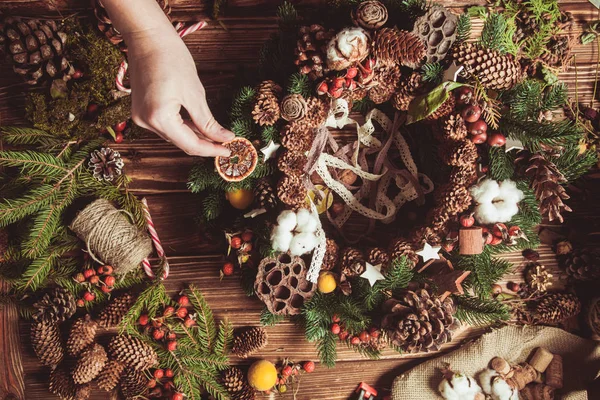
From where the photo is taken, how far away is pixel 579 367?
155 centimetres

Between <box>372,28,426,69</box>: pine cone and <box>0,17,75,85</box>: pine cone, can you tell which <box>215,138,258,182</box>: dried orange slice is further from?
<box>0,17,75,85</box>: pine cone

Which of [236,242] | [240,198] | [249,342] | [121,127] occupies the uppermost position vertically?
[121,127]

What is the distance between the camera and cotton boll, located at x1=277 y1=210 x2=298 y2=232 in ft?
4.31

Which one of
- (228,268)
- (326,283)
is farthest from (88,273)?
(326,283)

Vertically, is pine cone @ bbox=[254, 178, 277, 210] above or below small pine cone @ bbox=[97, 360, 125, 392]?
above

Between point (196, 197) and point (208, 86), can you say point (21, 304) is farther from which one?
point (208, 86)

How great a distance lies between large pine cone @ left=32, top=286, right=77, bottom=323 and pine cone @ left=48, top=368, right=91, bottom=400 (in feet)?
0.74

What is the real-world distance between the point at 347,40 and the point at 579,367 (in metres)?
1.35

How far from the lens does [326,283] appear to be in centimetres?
143

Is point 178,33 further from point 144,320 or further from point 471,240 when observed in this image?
point 471,240

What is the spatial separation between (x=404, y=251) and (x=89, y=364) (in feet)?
3.64

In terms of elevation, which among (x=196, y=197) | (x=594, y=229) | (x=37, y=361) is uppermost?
(x=594, y=229)

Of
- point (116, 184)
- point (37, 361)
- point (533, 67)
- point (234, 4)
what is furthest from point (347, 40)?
point (37, 361)

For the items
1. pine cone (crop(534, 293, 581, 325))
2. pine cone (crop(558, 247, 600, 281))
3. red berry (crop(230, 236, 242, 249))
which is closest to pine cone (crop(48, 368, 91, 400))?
red berry (crop(230, 236, 242, 249))
